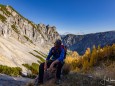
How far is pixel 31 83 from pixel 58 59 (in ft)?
9.88

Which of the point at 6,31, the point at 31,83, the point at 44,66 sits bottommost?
the point at 31,83

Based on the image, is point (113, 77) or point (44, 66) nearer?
point (44, 66)

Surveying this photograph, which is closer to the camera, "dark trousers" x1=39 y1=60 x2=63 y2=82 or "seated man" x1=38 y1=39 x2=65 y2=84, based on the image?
"seated man" x1=38 y1=39 x2=65 y2=84

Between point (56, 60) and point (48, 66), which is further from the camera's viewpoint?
point (48, 66)

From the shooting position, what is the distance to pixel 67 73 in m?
17.0

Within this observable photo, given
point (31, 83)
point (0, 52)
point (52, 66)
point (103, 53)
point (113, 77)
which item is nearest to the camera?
point (52, 66)

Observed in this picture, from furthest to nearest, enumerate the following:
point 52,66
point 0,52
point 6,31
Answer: point 6,31
point 0,52
point 52,66

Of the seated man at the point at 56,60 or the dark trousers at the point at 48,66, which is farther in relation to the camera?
the dark trousers at the point at 48,66

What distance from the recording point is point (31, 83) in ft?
50.6

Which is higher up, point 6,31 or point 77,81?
point 6,31

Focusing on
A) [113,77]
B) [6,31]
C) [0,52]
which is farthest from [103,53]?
[113,77]

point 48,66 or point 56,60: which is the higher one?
point 56,60

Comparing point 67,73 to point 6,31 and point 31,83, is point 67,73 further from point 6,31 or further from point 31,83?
point 6,31

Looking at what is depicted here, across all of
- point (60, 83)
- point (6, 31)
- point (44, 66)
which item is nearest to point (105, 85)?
point (60, 83)
